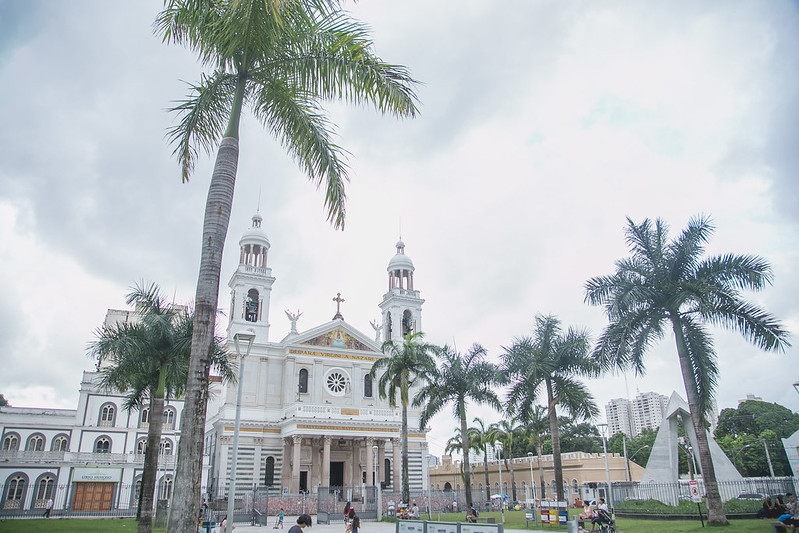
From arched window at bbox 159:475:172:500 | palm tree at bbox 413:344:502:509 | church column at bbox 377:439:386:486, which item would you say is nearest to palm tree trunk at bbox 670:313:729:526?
palm tree at bbox 413:344:502:509

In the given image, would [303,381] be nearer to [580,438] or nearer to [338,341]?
[338,341]

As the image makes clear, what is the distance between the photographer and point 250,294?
A: 46.6 meters

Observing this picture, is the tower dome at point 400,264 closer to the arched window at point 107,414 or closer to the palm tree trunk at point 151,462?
the arched window at point 107,414

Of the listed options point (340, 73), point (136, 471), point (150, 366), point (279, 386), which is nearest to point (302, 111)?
point (340, 73)

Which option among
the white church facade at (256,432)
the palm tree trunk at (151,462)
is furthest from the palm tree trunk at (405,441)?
the palm tree trunk at (151,462)

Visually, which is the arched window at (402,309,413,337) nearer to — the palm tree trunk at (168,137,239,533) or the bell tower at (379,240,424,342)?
the bell tower at (379,240,424,342)

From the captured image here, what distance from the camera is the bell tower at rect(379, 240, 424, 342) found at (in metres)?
50.8

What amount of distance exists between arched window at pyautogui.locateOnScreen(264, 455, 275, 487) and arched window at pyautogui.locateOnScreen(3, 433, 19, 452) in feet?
59.1

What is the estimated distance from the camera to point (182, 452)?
9727mm

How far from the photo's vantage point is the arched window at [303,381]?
44.8 metres

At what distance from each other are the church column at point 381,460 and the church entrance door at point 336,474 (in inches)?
111

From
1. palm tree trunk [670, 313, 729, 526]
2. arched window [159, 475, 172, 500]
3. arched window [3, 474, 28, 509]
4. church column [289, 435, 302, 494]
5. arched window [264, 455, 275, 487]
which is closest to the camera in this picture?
palm tree trunk [670, 313, 729, 526]

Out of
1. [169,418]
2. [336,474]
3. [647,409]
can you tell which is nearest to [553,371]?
[336,474]

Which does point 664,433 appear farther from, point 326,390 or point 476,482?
point 476,482
